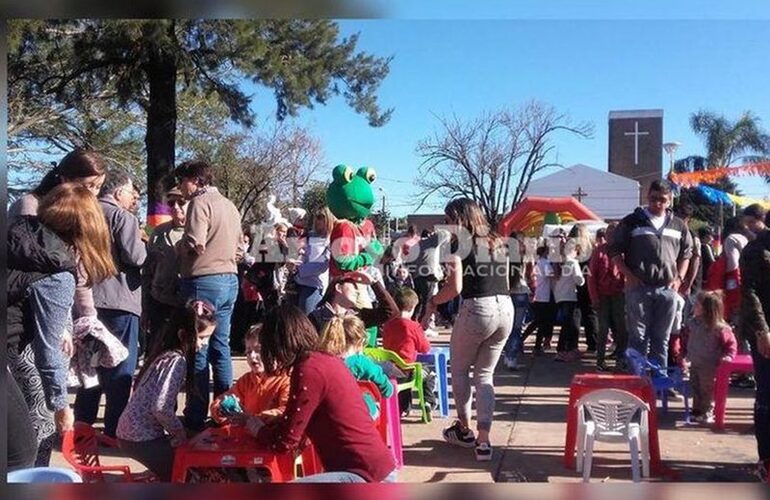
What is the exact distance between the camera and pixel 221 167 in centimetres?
538

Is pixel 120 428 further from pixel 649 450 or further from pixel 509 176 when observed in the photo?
pixel 649 450

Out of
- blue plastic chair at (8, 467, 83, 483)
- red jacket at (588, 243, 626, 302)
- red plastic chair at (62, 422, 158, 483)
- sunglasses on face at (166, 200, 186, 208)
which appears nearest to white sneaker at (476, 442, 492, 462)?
red plastic chair at (62, 422, 158, 483)

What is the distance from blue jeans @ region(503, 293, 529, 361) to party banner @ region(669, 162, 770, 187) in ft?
5.39

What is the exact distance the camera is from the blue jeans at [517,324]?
691 centimetres

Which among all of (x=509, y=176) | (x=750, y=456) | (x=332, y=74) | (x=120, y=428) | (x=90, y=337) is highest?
(x=332, y=74)

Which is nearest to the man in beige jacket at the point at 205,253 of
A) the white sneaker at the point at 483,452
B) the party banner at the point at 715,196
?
the white sneaker at the point at 483,452

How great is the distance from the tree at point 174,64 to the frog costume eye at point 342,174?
1.02 ft

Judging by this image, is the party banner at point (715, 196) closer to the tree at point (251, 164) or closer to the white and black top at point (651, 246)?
the white and black top at point (651, 246)

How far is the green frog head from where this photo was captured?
4.43 meters

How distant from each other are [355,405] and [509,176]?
1798 millimetres

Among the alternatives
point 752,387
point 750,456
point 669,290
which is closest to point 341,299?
point 669,290

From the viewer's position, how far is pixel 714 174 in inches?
271

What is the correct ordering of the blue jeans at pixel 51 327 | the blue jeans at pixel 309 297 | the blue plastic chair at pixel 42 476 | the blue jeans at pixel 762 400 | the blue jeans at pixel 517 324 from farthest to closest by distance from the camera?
1. the blue jeans at pixel 517 324
2. the blue jeans at pixel 309 297
3. the blue jeans at pixel 762 400
4. the blue jeans at pixel 51 327
5. the blue plastic chair at pixel 42 476

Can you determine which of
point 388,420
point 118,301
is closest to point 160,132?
point 118,301
